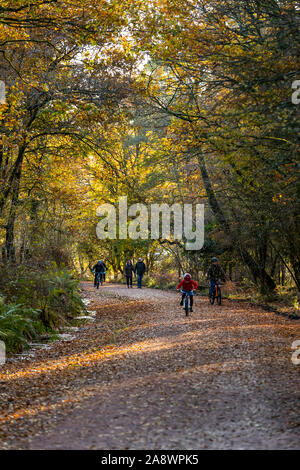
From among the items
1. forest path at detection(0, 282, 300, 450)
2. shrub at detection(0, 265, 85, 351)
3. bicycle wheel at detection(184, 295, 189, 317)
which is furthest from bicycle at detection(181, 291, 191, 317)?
shrub at detection(0, 265, 85, 351)

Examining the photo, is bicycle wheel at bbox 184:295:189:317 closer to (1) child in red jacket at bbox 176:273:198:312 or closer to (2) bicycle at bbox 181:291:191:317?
(2) bicycle at bbox 181:291:191:317

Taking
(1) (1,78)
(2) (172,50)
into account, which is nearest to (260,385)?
(2) (172,50)

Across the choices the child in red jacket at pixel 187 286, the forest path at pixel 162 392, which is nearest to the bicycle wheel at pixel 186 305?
the child in red jacket at pixel 187 286

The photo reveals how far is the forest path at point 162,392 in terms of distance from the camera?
16.8 feet

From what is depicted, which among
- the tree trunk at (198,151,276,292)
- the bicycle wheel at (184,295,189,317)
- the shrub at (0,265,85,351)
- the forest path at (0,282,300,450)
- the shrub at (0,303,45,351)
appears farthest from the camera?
A: the tree trunk at (198,151,276,292)

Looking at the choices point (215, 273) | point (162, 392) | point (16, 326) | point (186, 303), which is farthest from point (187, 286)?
point (162, 392)

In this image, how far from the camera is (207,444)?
4789 mm

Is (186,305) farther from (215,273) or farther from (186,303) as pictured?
(215,273)

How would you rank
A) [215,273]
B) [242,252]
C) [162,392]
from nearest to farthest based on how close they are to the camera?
[162,392]
[215,273]
[242,252]

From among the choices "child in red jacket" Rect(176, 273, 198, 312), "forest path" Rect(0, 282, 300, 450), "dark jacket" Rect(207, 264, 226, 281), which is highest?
"dark jacket" Rect(207, 264, 226, 281)

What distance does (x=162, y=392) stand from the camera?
672 centimetres

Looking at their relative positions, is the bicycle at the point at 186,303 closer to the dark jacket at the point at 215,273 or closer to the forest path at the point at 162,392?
the forest path at the point at 162,392

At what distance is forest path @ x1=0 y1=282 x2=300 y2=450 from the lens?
5109 millimetres

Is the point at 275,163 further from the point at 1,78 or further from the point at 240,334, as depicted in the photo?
the point at 1,78
